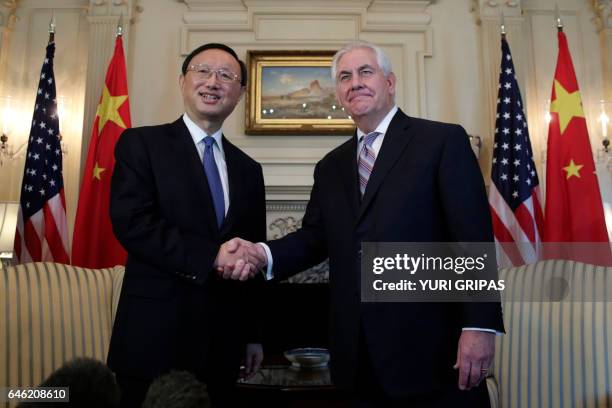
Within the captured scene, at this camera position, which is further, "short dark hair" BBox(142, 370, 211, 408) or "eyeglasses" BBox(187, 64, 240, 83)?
"eyeglasses" BBox(187, 64, 240, 83)

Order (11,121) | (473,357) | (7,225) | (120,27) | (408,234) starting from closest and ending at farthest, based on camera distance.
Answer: (473,357), (408,234), (7,225), (120,27), (11,121)

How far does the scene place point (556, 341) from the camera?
216 cm

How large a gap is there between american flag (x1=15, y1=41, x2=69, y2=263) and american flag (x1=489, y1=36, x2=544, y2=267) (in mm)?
3166

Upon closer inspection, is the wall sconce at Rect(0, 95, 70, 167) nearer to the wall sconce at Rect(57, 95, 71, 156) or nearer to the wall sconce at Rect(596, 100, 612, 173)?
the wall sconce at Rect(57, 95, 71, 156)

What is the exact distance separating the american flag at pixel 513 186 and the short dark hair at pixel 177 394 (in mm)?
3207

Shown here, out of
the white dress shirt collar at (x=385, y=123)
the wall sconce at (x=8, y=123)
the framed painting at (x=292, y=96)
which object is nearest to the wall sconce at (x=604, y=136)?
Answer: the framed painting at (x=292, y=96)

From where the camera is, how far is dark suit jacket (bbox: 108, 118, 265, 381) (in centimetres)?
146

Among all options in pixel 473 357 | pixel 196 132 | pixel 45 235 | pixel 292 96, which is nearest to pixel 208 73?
pixel 196 132

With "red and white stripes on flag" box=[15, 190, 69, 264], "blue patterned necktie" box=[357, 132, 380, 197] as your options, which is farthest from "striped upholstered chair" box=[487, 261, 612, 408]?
"red and white stripes on flag" box=[15, 190, 69, 264]

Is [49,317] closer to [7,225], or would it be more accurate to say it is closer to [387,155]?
[7,225]

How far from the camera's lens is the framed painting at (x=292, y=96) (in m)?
4.09

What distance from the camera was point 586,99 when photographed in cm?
436

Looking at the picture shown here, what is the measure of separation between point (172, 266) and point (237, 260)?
0.66ft

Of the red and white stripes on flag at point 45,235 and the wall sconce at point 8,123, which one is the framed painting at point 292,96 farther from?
the wall sconce at point 8,123
